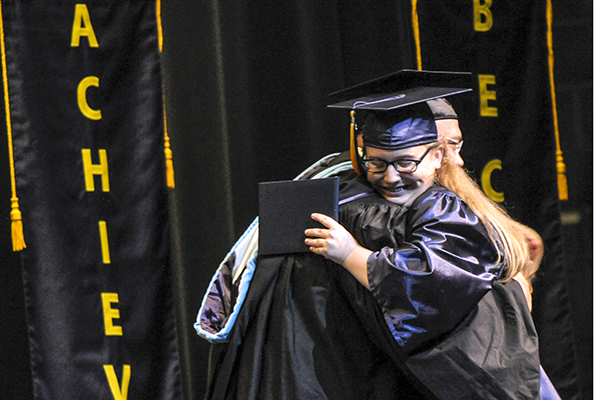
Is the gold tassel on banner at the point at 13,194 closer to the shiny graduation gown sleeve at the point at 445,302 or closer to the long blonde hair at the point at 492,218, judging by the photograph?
the shiny graduation gown sleeve at the point at 445,302

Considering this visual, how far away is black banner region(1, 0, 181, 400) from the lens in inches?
72.1

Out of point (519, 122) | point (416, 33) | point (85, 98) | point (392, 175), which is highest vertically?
point (416, 33)

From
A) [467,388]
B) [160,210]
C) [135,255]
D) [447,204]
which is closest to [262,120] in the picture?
[160,210]

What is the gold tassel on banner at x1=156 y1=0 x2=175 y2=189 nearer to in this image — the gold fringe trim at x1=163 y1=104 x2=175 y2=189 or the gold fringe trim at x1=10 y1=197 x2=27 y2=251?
the gold fringe trim at x1=163 y1=104 x2=175 y2=189

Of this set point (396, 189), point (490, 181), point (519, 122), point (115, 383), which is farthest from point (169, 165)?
point (519, 122)

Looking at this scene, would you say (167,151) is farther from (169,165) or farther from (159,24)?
(159,24)

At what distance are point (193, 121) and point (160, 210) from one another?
1.02ft

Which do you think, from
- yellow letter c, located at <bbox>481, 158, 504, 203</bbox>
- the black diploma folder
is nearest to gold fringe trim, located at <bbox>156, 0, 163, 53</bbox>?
the black diploma folder

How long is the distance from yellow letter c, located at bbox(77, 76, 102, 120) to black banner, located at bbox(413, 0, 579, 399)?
1.09 metres

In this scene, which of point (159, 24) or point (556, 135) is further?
point (556, 135)

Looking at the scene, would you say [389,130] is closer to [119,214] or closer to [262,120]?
[262,120]

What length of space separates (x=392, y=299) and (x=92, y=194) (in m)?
1.03

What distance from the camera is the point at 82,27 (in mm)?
1864

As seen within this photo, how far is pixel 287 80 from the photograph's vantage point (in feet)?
6.78
